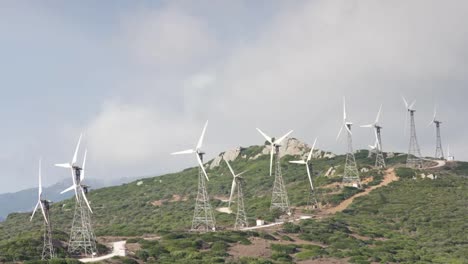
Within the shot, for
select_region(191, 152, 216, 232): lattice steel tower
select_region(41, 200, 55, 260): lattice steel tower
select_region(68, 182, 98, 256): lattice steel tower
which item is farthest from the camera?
select_region(191, 152, 216, 232): lattice steel tower

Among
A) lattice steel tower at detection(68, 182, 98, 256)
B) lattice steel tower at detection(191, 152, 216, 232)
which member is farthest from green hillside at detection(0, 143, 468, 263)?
lattice steel tower at detection(191, 152, 216, 232)

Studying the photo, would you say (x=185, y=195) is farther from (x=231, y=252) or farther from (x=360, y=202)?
(x=231, y=252)

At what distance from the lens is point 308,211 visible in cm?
11881

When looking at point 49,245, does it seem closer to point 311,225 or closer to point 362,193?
point 311,225

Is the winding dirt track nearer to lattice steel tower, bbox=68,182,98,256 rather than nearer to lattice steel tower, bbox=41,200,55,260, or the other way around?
lattice steel tower, bbox=68,182,98,256

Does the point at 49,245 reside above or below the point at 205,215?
below

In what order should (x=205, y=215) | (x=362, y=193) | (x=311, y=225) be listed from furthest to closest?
(x=362, y=193) < (x=311, y=225) < (x=205, y=215)

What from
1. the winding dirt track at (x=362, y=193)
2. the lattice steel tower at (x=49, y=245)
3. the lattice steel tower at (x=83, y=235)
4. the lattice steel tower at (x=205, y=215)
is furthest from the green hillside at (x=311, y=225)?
the lattice steel tower at (x=205, y=215)

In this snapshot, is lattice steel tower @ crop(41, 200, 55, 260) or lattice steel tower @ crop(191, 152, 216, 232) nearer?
lattice steel tower @ crop(41, 200, 55, 260)

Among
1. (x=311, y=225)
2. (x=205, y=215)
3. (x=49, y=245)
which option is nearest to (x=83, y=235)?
(x=49, y=245)

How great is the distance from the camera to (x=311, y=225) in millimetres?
96000

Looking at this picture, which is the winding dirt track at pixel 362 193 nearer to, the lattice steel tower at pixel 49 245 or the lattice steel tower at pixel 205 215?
the lattice steel tower at pixel 205 215

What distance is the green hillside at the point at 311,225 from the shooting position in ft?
235

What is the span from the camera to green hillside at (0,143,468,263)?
7150cm
